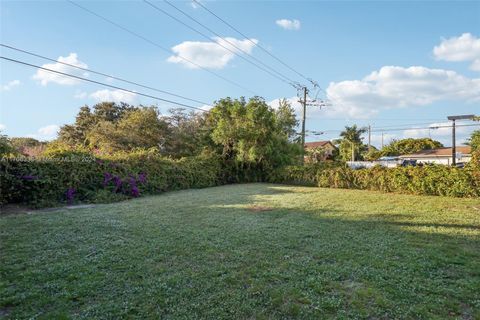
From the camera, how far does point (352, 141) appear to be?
37.8 metres

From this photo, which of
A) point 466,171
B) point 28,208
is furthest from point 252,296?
point 466,171

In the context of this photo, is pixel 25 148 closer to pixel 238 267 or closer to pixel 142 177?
pixel 142 177

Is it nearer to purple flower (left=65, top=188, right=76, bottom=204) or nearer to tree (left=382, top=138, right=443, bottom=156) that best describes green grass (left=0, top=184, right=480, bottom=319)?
purple flower (left=65, top=188, right=76, bottom=204)

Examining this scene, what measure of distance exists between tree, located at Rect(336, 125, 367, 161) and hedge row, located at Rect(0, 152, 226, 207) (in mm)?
29211

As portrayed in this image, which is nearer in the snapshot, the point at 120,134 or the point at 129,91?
the point at 129,91

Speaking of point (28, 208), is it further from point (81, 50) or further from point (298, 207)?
point (298, 207)

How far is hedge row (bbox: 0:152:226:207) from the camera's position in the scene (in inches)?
303

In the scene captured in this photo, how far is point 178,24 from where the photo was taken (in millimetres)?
10633

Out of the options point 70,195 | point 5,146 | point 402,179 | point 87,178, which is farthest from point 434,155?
point 5,146

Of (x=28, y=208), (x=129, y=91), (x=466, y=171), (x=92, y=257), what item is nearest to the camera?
(x=92, y=257)

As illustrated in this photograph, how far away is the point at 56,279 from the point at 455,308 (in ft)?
12.9

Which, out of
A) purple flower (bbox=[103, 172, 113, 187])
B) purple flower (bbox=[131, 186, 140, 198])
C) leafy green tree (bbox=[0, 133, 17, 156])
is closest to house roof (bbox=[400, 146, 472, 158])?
purple flower (bbox=[131, 186, 140, 198])

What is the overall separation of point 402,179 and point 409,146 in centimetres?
3498

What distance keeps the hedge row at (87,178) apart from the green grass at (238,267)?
6.21 feet
